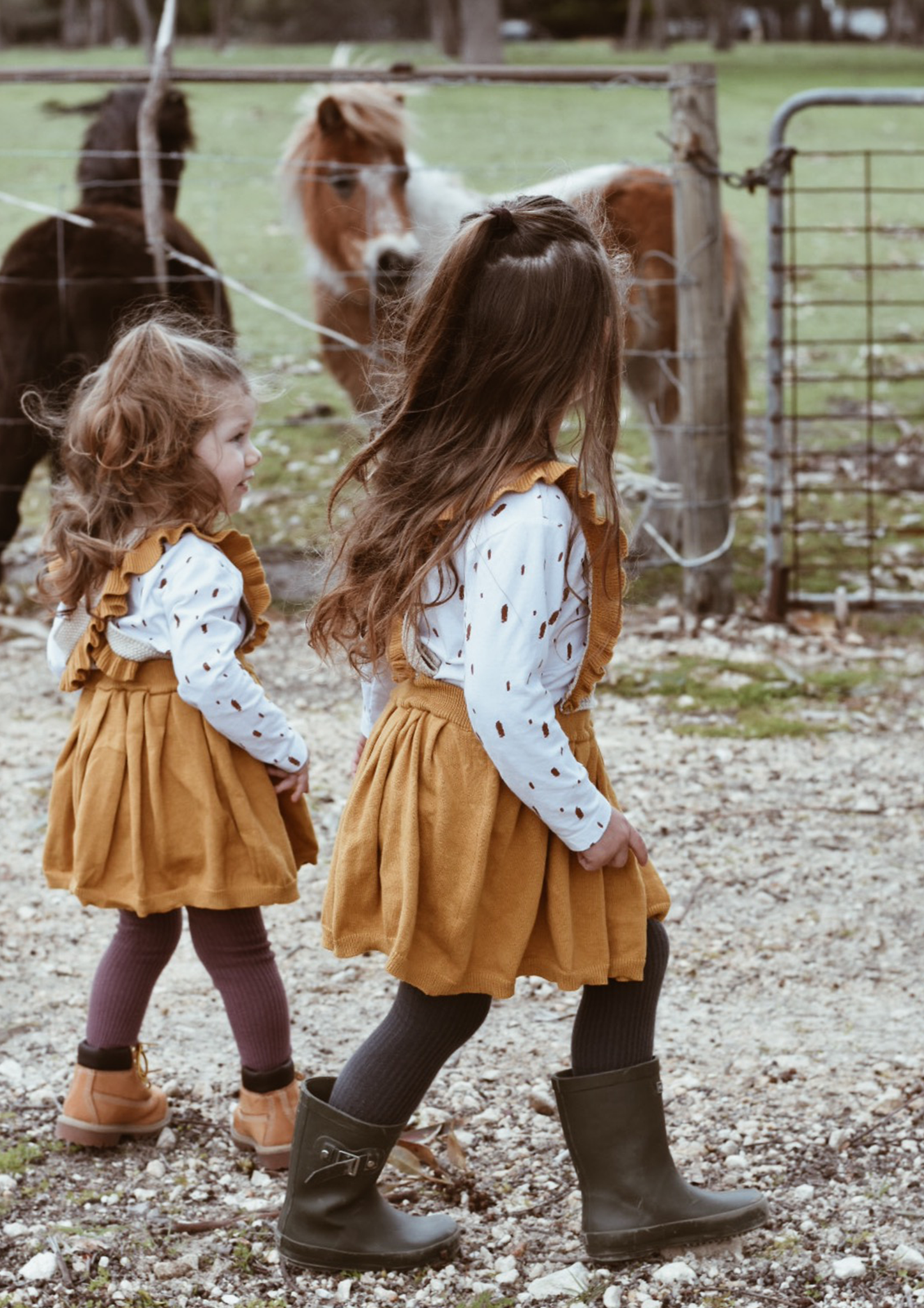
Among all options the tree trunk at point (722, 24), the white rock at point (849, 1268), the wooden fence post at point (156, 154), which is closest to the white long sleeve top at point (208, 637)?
the white rock at point (849, 1268)

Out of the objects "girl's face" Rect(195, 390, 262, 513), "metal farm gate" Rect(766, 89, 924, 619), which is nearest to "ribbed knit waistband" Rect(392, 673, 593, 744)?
"girl's face" Rect(195, 390, 262, 513)

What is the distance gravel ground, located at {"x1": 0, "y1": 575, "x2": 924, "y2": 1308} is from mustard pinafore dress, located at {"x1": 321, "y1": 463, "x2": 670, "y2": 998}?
51 cm

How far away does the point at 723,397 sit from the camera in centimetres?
560

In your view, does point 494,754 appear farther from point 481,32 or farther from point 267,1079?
point 481,32

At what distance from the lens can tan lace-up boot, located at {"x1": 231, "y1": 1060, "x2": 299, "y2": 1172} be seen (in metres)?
2.52

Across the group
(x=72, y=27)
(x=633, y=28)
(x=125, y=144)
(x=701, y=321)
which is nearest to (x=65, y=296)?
(x=125, y=144)

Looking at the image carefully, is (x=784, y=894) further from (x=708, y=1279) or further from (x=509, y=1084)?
→ (x=708, y=1279)

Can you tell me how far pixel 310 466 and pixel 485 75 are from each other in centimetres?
235

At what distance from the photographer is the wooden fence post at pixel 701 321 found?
18.0 feet

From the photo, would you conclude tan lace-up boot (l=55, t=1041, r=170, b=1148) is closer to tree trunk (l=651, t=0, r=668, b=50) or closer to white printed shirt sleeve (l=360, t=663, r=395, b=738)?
white printed shirt sleeve (l=360, t=663, r=395, b=738)

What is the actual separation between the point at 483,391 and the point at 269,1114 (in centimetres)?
129

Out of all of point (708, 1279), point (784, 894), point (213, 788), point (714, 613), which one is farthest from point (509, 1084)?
point (714, 613)

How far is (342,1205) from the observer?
2170 millimetres

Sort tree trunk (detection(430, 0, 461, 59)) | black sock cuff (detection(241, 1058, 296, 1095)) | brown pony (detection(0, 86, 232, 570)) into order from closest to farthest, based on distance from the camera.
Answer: black sock cuff (detection(241, 1058, 296, 1095)), brown pony (detection(0, 86, 232, 570)), tree trunk (detection(430, 0, 461, 59))
